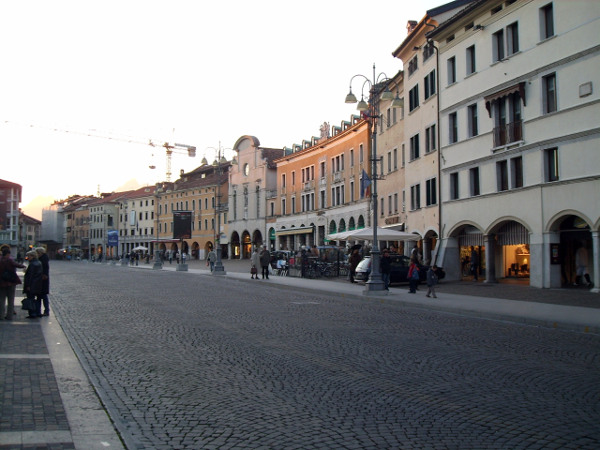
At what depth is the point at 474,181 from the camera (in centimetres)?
3150

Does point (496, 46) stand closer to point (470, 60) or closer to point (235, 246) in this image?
point (470, 60)

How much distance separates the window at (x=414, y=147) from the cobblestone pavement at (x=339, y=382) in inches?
970

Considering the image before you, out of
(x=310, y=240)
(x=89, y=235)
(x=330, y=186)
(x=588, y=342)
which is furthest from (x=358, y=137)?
(x=89, y=235)

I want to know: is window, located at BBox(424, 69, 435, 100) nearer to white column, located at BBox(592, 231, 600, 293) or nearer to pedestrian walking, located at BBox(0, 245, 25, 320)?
white column, located at BBox(592, 231, 600, 293)

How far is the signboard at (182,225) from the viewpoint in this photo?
49.1 metres

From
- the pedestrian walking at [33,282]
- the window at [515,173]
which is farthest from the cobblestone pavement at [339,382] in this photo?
the window at [515,173]

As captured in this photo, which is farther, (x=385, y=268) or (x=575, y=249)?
(x=575, y=249)

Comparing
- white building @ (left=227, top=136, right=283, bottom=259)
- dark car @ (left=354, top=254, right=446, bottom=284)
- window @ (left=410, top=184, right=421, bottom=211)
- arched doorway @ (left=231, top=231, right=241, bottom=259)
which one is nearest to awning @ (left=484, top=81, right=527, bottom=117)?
dark car @ (left=354, top=254, right=446, bottom=284)

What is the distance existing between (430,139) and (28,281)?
26.2m

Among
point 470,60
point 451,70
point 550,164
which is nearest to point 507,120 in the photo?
point 550,164

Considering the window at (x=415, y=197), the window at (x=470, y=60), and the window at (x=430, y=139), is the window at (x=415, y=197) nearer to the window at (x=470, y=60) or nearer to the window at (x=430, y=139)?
the window at (x=430, y=139)

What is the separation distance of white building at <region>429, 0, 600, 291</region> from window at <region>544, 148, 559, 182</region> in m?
0.05

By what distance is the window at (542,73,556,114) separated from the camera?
25625 millimetres

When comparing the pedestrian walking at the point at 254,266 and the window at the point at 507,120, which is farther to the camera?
the pedestrian walking at the point at 254,266
